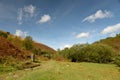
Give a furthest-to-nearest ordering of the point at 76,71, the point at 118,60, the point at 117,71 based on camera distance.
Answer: the point at 118,60 < the point at 117,71 < the point at 76,71

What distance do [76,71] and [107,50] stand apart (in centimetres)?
1180

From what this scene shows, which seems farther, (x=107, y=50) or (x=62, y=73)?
(x=107, y=50)

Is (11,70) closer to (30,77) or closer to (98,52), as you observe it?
(30,77)

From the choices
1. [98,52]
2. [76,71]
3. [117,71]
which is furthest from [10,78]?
[98,52]

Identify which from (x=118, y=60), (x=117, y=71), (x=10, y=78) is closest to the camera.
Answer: (x=10, y=78)

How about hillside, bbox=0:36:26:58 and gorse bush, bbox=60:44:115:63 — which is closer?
hillside, bbox=0:36:26:58

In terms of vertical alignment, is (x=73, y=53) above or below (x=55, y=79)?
above

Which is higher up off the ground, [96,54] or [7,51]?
[7,51]

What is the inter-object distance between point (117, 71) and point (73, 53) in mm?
11201

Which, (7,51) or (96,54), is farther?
(96,54)

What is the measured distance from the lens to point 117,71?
1712 centimetres

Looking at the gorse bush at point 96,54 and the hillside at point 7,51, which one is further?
the gorse bush at point 96,54

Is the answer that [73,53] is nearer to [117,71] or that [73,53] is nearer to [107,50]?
[107,50]

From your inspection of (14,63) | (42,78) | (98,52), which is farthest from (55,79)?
(98,52)
